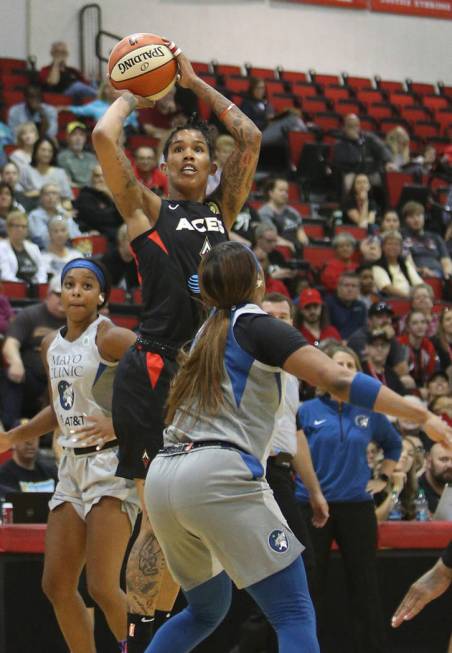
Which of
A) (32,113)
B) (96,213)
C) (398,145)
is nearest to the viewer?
(96,213)

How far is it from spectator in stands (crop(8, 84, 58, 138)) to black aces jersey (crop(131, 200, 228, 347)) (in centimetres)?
915

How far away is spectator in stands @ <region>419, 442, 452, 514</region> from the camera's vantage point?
8.23m

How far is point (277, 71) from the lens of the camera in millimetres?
19281

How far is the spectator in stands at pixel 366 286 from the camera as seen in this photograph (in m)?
12.2

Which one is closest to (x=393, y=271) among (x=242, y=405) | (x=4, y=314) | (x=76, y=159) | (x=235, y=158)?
(x=76, y=159)

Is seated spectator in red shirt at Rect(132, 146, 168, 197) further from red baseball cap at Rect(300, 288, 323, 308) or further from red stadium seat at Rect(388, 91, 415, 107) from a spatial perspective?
red stadium seat at Rect(388, 91, 415, 107)

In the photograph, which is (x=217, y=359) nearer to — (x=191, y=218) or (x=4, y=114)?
(x=191, y=218)

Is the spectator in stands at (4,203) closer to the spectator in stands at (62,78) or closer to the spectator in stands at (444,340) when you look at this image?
the spectator in stands at (444,340)

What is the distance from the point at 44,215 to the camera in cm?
1127

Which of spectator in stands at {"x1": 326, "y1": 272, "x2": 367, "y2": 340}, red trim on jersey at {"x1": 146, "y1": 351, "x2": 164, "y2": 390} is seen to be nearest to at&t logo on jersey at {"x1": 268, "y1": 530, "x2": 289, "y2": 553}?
red trim on jersey at {"x1": 146, "y1": 351, "x2": 164, "y2": 390}

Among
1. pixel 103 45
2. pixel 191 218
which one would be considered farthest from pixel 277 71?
pixel 191 218

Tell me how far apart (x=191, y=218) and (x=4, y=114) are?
10.2 metres

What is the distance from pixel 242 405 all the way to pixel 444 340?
827 centimetres

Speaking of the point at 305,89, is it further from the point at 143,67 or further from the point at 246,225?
the point at 143,67
